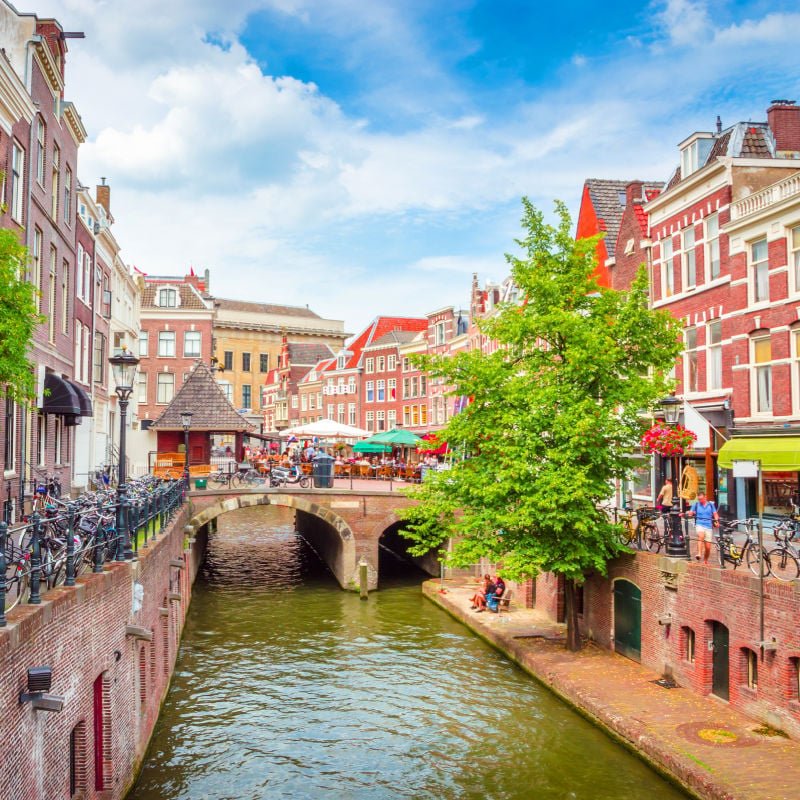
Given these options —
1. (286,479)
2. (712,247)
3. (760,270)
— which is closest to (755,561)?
(760,270)

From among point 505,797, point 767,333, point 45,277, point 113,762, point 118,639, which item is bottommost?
point 505,797

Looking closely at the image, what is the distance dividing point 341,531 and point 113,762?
21.6m

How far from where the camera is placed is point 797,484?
71.8 ft

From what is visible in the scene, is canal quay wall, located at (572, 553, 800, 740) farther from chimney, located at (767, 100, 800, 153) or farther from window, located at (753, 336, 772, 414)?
chimney, located at (767, 100, 800, 153)

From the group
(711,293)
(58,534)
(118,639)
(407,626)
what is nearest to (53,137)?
(58,534)

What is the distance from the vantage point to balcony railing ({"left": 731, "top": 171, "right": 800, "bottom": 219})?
22000 mm

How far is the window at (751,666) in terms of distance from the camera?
15.4 meters

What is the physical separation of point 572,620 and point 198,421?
20714 mm

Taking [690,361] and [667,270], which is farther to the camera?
[667,270]

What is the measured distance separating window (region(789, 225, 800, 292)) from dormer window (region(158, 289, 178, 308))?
4332cm

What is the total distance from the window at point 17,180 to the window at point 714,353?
66.9 ft

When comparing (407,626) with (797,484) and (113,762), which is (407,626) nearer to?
(797,484)

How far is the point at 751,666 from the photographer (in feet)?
51.0

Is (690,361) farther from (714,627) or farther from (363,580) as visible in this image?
(363,580)
